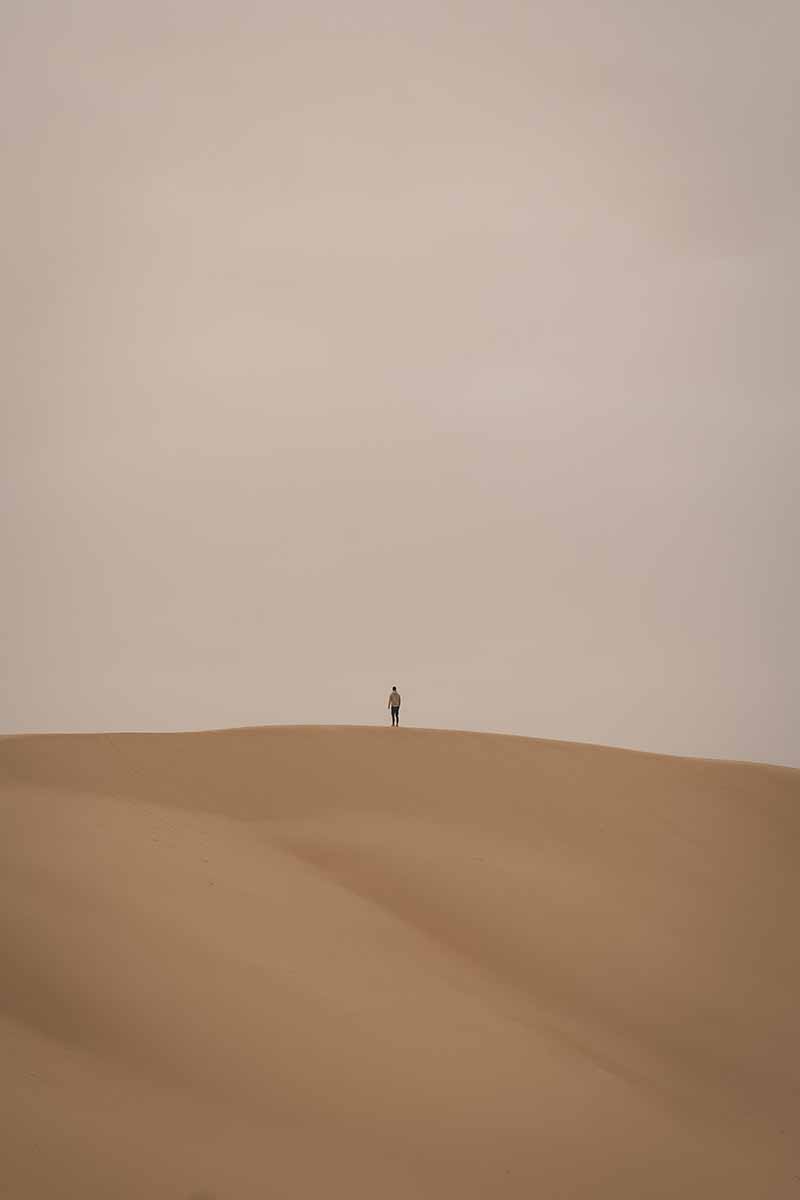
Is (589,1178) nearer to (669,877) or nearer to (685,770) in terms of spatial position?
(669,877)

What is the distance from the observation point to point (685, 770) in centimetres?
1456

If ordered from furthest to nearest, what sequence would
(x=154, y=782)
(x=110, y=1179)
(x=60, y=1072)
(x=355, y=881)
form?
1. (x=154, y=782)
2. (x=355, y=881)
3. (x=60, y=1072)
4. (x=110, y=1179)

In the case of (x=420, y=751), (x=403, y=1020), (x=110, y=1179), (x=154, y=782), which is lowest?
(x=110, y=1179)

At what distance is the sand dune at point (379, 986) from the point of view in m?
5.20

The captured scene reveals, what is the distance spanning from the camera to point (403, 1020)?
677cm

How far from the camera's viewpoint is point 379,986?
7156mm

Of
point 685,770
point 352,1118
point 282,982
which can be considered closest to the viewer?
point 352,1118

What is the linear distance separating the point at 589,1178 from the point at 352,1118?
4.08 ft

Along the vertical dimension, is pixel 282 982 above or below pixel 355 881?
below

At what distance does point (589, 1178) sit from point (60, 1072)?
2.68 m

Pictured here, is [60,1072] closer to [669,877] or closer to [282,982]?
[282,982]

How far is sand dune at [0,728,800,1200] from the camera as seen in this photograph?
520 cm

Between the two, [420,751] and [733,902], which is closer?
[733,902]

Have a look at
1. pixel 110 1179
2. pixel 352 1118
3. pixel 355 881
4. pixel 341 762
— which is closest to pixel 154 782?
pixel 341 762
